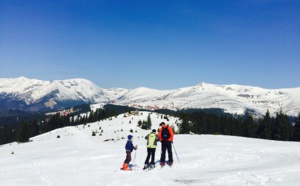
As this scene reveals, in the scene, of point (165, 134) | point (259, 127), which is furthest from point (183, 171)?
point (259, 127)

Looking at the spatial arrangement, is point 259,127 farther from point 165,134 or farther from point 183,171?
point 183,171

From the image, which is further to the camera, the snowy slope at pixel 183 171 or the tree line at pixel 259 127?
the tree line at pixel 259 127

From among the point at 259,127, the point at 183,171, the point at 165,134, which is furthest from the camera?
the point at 259,127

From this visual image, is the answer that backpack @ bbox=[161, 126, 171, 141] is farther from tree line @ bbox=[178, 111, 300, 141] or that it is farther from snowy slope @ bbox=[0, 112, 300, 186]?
tree line @ bbox=[178, 111, 300, 141]

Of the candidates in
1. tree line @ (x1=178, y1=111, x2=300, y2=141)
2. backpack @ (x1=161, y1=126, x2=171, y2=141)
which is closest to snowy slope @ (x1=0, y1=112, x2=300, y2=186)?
backpack @ (x1=161, y1=126, x2=171, y2=141)

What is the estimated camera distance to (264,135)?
83.4 m

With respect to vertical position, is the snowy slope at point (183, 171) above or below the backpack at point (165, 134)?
below

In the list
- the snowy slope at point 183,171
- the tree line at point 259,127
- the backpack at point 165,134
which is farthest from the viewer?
the tree line at point 259,127

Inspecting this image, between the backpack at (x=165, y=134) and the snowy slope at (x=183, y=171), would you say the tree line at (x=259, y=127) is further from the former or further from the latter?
the backpack at (x=165, y=134)

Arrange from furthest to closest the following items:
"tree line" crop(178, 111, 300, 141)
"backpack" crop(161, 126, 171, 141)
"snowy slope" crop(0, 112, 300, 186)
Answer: "tree line" crop(178, 111, 300, 141) < "backpack" crop(161, 126, 171, 141) < "snowy slope" crop(0, 112, 300, 186)

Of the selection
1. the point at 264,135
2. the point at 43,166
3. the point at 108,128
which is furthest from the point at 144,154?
the point at 264,135

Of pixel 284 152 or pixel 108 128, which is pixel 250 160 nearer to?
pixel 284 152

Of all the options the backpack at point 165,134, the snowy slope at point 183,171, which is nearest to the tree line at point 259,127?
the snowy slope at point 183,171

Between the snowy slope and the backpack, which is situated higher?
the backpack
